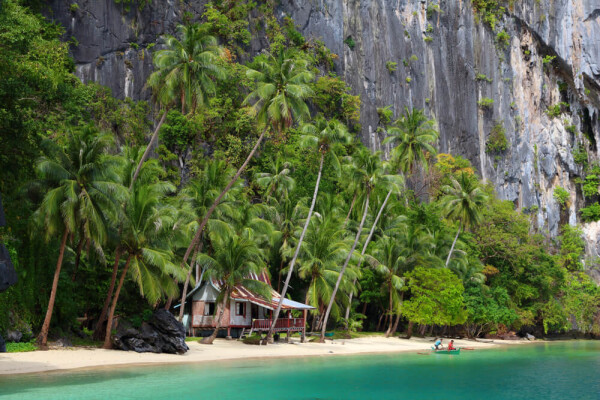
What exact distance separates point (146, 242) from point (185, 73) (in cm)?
807

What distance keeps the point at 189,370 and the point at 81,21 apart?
32.7 meters

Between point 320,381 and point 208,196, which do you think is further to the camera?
point 208,196

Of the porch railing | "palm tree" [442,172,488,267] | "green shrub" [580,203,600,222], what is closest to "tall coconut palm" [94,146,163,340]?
the porch railing

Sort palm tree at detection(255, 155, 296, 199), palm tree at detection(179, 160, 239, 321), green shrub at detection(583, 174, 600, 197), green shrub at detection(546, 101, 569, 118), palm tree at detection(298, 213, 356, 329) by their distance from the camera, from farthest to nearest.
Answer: green shrub at detection(546, 101, 569, 118)
green shrub at detection(583, 174, 600, 197)
palm tree at detection(255, 155, 296, 199)
palm tree at detection(298, 213, 356, 329)
palm tree at detection(179, 160, 239, 321)

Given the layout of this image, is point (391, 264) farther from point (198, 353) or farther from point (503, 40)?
point (503, 40)

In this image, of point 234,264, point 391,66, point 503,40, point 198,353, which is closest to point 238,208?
point 234,264

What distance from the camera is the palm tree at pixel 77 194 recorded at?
2238 centimetres

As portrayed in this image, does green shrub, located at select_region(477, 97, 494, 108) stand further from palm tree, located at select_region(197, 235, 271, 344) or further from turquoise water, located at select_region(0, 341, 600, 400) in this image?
palm tree, located at select_region(197, 235, 271, 344)

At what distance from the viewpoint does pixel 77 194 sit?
2309 centimetres

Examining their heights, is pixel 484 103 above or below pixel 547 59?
below

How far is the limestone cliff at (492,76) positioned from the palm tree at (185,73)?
939 inches

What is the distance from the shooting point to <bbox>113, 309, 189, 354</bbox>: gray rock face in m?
25.4

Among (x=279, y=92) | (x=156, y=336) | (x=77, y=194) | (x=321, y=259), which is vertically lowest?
(x=156, y=336)

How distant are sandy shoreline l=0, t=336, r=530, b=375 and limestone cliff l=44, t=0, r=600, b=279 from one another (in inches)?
970
